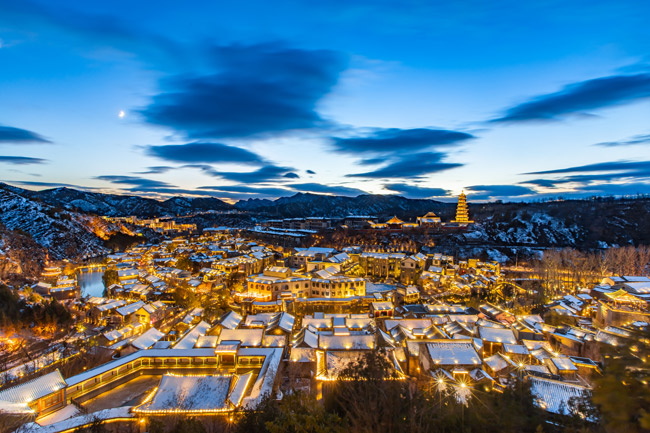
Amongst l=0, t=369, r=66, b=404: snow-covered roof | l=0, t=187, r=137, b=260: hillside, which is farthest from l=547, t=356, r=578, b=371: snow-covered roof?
l=0, t=187, r=137, b=260: hillside

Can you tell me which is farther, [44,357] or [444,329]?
[444,329]

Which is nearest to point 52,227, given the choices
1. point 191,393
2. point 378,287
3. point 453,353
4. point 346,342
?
point 378,287

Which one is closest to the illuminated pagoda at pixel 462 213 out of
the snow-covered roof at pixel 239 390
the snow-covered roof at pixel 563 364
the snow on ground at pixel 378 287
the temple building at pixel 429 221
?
the temple building at pixel 429 221

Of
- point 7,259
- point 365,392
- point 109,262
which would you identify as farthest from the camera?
point 109,262

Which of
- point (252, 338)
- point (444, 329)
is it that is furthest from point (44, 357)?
point (444, 329)

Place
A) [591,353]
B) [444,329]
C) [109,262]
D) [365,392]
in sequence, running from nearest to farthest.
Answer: [365,392], [591,353], [444,329], [109,262]

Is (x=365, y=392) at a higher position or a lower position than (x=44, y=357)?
higher

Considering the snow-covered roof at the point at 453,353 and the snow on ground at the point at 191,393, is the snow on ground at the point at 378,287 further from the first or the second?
the snow on ground at the point at 191,393

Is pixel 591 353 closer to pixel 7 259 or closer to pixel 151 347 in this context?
pixel 151 347

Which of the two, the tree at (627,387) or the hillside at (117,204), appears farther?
the hillside at (117,204)
